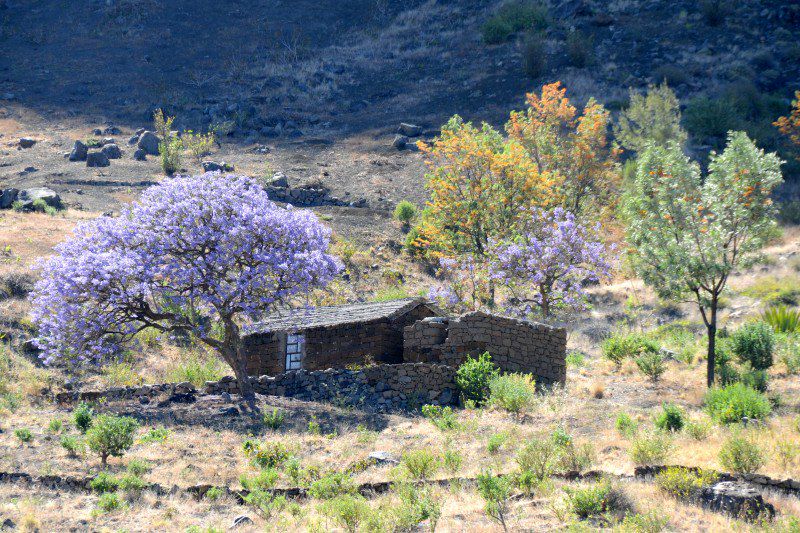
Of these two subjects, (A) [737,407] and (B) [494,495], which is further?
(A) [737,407]

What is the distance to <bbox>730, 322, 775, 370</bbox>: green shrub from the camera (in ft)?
73.8

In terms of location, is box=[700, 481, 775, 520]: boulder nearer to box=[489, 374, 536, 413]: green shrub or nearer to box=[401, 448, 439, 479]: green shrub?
box=[401, 448, 439, 479]: green shrub

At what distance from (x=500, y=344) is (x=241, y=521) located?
1090cm

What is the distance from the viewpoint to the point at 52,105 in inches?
2554

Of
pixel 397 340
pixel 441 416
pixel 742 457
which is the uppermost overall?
pixel 742 457

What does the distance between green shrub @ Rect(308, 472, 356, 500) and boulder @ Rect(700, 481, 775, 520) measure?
17.6 ft

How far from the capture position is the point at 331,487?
14.0 meters

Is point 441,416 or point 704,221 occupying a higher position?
point 704,221

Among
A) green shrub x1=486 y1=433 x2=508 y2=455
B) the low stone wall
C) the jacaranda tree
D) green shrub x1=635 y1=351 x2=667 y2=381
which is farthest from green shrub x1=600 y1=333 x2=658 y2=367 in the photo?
green shrub x1=486 y1=433 x2=508 y2=455

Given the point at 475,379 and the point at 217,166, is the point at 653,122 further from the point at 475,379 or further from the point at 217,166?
the point at 475,379

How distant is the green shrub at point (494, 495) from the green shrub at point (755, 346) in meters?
12.1

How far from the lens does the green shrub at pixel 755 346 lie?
22500mm

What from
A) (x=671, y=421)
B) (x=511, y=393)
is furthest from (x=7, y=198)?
(x=671, y=421)

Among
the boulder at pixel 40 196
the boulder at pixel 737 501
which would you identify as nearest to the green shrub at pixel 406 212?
the boulder at pixel 40 196
